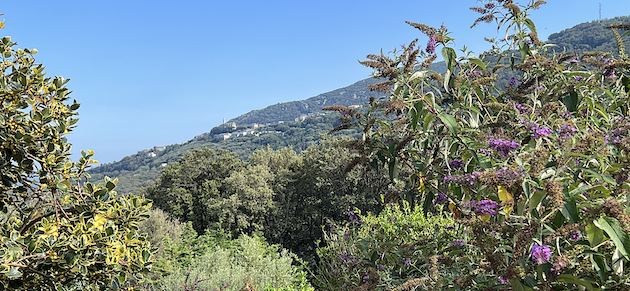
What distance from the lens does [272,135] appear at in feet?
282

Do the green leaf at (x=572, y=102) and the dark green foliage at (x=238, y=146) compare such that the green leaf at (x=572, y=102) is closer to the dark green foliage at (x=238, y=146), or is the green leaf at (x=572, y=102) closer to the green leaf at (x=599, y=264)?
the green leaf at (x=599, y=264)

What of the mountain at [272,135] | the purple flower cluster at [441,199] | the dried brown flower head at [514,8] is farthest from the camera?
the mountain at [272,135]

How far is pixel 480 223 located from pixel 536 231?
0.14 meters

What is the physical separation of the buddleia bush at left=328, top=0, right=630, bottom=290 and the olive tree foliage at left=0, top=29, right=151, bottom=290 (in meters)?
1.26

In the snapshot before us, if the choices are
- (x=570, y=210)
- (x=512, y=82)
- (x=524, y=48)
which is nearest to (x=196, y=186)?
(x=512, y=82)

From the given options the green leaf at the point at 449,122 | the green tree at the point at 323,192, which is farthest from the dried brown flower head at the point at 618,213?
the green tree at the point at 323,192

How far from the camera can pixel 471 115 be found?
57.9 inches

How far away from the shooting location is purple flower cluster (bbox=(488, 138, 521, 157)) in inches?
44.6

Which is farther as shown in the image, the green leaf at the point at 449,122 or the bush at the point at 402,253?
the bush at the point at 402,253

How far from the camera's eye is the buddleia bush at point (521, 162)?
35.7 inches

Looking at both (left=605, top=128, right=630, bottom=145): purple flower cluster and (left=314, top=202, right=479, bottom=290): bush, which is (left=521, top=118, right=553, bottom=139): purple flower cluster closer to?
(left=605, top=128, right=630, bottom=145): purple flower cluster

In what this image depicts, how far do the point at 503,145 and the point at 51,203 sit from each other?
6.49 feet

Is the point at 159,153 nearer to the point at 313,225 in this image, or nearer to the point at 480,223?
the point at 313,225

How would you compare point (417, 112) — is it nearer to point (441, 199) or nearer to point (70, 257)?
point (441, 199)
